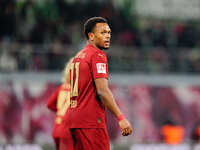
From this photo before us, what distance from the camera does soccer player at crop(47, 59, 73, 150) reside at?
734 cm

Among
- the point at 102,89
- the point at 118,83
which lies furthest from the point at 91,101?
the point at 118,83

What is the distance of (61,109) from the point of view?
809 centimetres

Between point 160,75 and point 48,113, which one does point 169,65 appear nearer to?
point 160,75


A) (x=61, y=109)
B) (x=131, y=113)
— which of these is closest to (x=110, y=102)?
(x=61, y=109)

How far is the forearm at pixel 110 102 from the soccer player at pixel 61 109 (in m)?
1.82

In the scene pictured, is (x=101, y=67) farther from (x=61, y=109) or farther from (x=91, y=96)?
(x=61, y=109)

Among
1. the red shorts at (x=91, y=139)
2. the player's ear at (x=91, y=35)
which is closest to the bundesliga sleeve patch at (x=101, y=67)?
the player's ear at (x=91, y=35)

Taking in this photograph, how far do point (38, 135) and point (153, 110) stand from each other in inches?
136

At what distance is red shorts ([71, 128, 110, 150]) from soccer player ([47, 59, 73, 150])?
5.07 feet

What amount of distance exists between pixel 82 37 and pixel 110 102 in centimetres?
1008

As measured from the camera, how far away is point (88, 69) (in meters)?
5.57

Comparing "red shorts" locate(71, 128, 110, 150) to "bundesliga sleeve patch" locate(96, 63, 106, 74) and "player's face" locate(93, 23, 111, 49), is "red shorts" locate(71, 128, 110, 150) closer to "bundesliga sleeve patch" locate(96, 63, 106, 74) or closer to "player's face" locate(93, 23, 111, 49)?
"bundesliga sleeve patch" locate(96, 63, 106, 74)

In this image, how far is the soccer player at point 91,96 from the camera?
5500 mm

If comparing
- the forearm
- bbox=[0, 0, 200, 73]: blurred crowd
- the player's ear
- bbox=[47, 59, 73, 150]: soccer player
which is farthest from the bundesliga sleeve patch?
bbox=[0, 0, 200, 73]: blurred crowd
